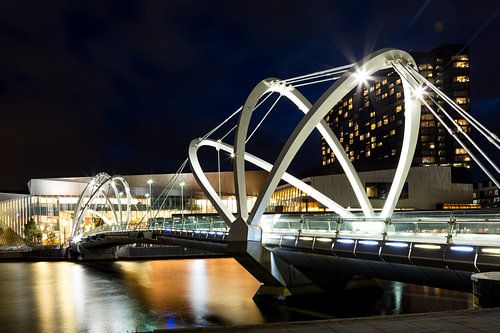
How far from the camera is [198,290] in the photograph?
3991 cm

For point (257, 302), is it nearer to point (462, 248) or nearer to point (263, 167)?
point (263, 167)

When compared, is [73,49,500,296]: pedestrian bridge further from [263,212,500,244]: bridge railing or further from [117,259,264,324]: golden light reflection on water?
[117,259,264,324]: golden light reflection on water

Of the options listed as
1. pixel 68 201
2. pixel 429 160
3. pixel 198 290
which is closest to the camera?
pixel 198 290

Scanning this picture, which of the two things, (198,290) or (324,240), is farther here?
(198,290)

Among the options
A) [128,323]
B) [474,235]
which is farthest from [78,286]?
[474,235]

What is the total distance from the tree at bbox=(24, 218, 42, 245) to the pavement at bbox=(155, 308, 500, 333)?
8351 centimetres

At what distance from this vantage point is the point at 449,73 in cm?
14450

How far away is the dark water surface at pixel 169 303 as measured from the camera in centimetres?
2789

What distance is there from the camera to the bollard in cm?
1344

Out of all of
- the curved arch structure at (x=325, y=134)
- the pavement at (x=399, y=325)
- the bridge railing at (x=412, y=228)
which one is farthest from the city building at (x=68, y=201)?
the pavement at (x=399, y=325)

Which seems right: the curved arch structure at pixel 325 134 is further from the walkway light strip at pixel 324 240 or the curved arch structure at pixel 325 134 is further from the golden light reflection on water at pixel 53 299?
the golden light reflection on water at pixel 53 299

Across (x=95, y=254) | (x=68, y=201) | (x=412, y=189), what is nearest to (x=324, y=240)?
(x=412, y=189)

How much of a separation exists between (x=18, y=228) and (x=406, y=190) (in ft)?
217

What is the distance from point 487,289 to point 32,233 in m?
85.2
